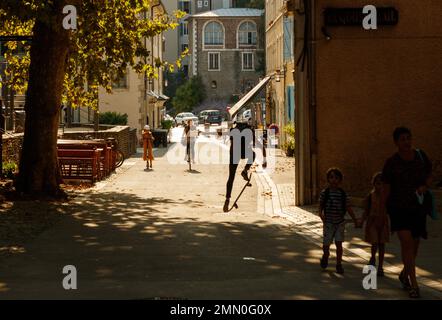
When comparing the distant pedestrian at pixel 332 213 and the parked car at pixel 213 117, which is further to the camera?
the parked car at pixel 213 117

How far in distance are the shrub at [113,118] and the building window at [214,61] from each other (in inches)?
2172

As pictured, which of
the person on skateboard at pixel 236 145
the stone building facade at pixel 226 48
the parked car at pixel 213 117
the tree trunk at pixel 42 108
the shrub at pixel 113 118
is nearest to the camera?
the person on skateboard at pixel 236 145

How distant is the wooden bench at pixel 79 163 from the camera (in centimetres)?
2367

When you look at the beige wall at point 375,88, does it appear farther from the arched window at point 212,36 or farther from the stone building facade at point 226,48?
the arched window at point 212,36

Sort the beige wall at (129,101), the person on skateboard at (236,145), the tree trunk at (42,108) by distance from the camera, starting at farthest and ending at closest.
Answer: the beige wall at (129,101)
the tree trunk at (42,108)
the person on skateboard at (236,145)

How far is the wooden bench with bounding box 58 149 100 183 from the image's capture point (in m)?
23.7

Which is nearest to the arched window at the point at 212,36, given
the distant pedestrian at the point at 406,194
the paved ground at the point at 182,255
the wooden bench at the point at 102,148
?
the wooden bench at the point at 102,148

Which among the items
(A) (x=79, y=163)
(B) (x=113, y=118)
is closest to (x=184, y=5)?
(B) (x=113, y=118)

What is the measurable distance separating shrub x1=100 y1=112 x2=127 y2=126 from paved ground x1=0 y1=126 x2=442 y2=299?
28400 mm

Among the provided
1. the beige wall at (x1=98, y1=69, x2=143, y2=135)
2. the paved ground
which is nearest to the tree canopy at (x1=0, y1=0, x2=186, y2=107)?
the paved ground

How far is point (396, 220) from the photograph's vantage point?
8992 millimetres
